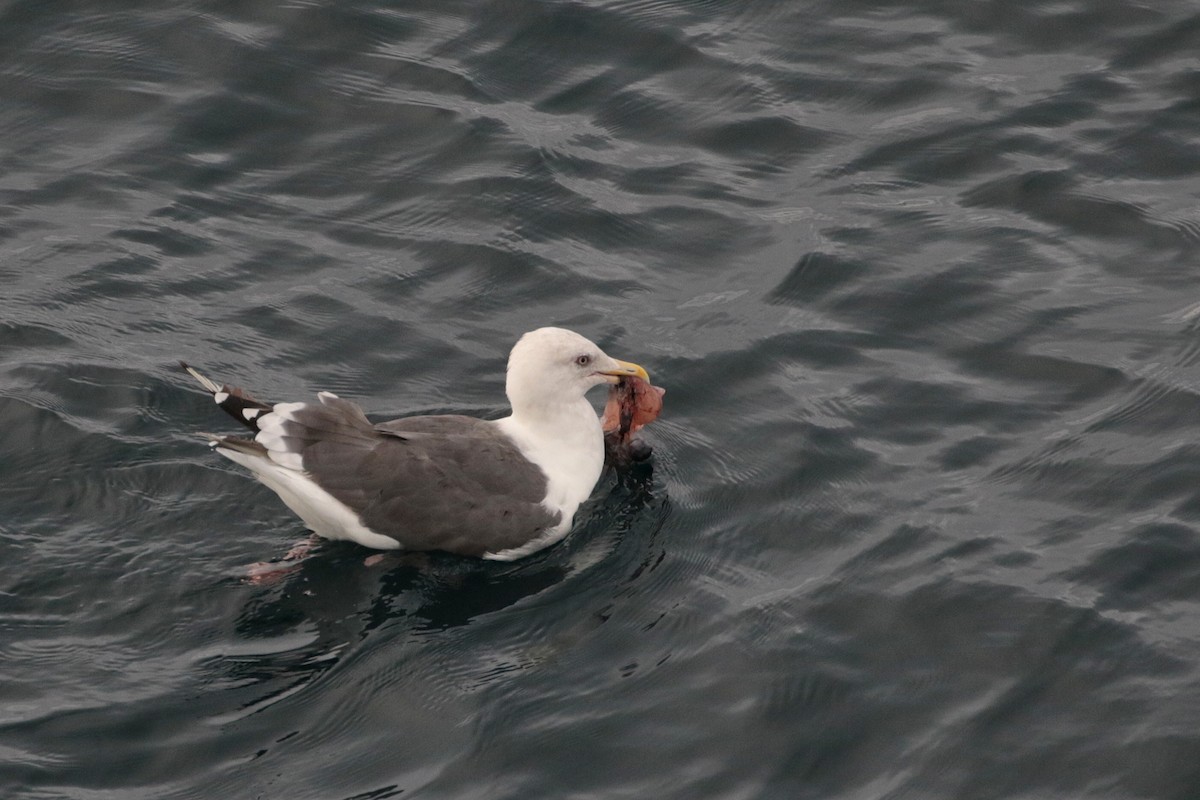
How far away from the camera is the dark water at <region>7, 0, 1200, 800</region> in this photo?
28.3ft

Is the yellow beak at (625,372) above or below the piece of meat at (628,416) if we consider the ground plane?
above

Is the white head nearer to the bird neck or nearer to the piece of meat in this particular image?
the bird neck

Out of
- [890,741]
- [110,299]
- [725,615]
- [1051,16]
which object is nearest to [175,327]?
[110,299]

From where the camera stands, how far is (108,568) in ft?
31.4

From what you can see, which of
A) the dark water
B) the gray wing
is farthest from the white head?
the dark water

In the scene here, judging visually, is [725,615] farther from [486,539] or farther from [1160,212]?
[1160,212]

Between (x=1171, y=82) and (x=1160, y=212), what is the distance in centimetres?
202

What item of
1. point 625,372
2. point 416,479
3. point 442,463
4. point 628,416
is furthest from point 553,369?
point 416,479

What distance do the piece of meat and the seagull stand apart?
301mm

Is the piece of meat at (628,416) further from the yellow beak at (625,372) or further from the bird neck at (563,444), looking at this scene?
the bird neck at (563,444)

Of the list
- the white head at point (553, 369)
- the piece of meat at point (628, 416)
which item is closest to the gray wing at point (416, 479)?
the white head at point (553, 369)

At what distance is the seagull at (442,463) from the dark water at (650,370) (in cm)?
28

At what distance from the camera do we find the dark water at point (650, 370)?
28.3 ft

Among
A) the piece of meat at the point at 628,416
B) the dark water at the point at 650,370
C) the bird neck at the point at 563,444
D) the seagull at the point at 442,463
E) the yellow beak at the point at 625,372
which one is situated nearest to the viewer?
the dark water at the point at 650,370
